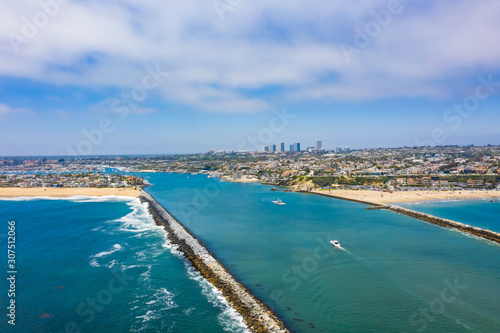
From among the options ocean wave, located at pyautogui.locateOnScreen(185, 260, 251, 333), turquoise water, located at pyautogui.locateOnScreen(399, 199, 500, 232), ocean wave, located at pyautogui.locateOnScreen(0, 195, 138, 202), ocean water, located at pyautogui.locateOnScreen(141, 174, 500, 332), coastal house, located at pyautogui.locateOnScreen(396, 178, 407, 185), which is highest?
coastal house, located at pyautogui.locateOnScreen(396, 178, 407, 185)

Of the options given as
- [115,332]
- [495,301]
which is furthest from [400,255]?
[115,332]

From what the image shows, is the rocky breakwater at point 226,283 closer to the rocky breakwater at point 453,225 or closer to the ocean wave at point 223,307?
the ocean wave at point 223,307

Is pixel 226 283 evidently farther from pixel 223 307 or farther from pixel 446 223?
pixel 446 223

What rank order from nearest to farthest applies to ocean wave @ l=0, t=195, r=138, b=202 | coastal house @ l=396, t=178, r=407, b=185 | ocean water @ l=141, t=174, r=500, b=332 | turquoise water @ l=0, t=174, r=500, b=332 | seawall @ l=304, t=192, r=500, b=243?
turquoise water @ l=0, t=174, r=500, b=332 < ocean water @ l=141, t=174, r=500, b=332 < seawall @ l=304, t=192, r=500, b=243 < ocean wave @ l=0, t=195, r=138, b=202 < coastal house @ l=396, t=178, r=407, b=185

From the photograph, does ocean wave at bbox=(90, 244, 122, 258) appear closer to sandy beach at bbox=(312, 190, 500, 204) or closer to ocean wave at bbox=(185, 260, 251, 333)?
ocean wave at bbox=(185, 260, 251, 333)

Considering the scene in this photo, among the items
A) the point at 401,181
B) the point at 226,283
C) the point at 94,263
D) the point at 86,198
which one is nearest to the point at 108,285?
the point at 94,263

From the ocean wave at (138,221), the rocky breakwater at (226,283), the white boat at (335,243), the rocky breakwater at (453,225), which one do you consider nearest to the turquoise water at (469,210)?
the rocky breakwater at (453,225)

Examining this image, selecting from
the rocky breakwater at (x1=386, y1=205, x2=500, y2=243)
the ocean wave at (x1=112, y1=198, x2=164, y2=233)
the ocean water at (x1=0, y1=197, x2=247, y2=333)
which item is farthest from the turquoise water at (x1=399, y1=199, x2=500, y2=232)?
the ocean wave at (x1=112, y1=198, x2=164, y2=233)
